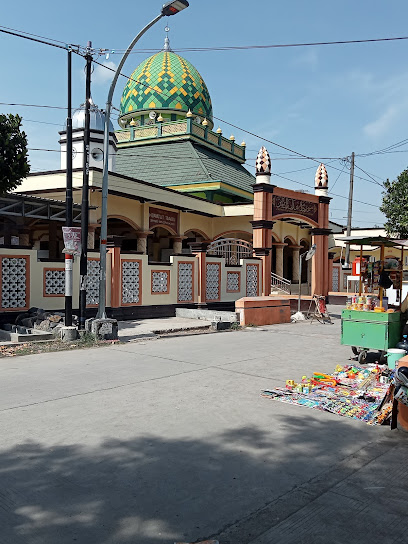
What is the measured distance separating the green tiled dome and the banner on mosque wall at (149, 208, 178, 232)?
10.8 meters

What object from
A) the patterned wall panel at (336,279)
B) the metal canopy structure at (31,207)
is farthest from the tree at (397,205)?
the metal canopy structure at (31,207)

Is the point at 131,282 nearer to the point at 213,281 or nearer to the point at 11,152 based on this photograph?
the point at 213,281

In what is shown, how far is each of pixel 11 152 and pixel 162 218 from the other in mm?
10657

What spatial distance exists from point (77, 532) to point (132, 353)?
704 cm

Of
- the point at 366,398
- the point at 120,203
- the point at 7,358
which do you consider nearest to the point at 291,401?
the point at 366,398

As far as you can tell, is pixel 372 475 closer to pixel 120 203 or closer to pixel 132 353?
pixel 132 353

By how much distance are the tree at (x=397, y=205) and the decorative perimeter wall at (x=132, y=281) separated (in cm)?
1096

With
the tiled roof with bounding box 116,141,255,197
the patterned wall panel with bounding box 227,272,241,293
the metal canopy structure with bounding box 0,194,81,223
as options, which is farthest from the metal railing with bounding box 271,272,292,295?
the metal canopy structure with bounding box 0,194,81,223

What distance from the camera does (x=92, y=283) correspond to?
46.8 feet

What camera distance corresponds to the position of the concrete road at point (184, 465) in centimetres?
325

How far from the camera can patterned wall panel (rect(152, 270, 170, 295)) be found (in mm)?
16297

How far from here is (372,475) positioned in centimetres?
417

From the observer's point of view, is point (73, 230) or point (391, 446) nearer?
point (391, 446)

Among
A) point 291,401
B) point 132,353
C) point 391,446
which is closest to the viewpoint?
point 391,446
